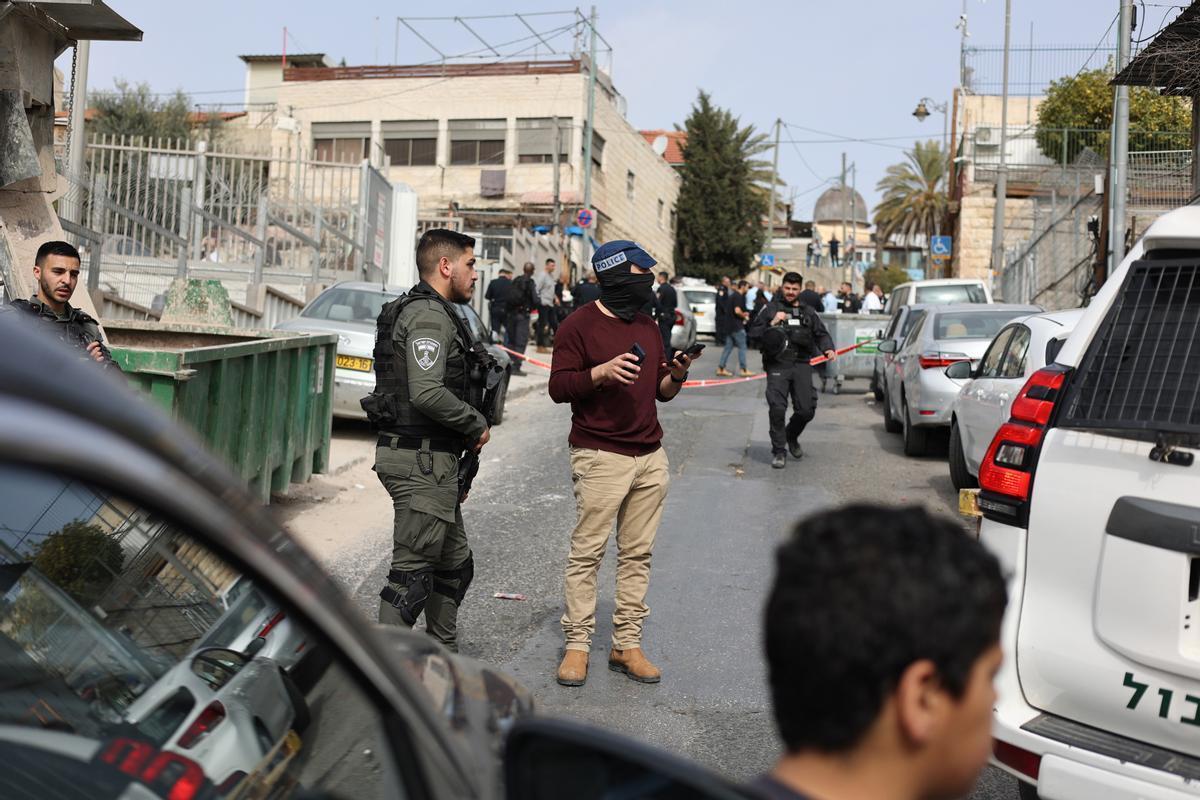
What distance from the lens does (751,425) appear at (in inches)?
602

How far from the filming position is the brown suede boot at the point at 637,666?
553 cm

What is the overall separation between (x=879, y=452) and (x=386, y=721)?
476 inches

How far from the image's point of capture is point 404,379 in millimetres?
5145

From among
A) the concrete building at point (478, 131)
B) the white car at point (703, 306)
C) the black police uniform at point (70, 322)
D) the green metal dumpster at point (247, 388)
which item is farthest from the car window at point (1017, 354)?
the concrete building at point (478, 131)

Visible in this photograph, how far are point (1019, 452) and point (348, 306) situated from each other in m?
10.2

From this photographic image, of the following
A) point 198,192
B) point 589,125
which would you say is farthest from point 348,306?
point 589,125

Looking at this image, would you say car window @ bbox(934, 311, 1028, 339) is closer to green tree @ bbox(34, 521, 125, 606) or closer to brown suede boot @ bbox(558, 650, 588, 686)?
brown suede boot @ bbox(558, 650, 588, 686)

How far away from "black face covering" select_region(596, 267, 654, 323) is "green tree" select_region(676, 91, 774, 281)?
57.4 m

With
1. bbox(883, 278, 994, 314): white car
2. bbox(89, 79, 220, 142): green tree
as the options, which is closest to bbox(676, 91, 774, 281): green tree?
bbox(89, 79, 220, 142): green tree

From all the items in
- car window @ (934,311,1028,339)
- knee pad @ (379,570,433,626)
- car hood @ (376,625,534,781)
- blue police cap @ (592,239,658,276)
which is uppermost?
car window @ (934,311,1028,339)

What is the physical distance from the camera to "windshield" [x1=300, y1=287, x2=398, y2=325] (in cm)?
1295

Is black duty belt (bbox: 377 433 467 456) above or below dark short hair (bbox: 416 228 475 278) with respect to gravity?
below

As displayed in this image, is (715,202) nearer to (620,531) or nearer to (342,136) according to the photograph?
(342,136)

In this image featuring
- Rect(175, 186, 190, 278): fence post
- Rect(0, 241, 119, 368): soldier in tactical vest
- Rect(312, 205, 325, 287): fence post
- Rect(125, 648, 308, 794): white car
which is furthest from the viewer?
Rect(312, 205, 325, 287): fence post
